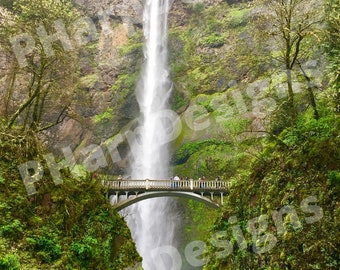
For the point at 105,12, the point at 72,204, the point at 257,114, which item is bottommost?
the point at 72,204

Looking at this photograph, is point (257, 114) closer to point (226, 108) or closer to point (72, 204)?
point (226, 108)

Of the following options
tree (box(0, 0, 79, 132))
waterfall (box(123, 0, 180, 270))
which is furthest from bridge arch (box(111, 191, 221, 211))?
tree (box(0, 0, 79, 132))

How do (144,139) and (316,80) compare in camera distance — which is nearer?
(316,80)

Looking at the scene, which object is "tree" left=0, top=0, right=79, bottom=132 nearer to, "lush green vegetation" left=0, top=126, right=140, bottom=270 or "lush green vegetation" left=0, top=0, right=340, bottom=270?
"lush green vegetation" left=0, top=0, right=340, bottom=270

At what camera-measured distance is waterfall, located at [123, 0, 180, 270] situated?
84.9 feet

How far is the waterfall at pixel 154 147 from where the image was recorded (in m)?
25.9

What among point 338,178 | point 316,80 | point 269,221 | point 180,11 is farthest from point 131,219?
point 180,11

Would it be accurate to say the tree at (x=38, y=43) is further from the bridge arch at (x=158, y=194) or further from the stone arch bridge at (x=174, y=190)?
the bridge arch at (x=158, y=194)

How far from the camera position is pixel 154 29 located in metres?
40.7

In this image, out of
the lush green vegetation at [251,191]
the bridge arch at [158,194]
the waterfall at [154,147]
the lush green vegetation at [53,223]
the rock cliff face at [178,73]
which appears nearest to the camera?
the lush green vegetation at [251,191]

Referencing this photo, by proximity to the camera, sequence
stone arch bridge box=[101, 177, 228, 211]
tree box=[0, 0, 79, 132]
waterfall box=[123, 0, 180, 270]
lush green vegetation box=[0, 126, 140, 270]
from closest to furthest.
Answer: lush green vegetation box=[0, 126, 140, 270] < tree box=[0, 0, 79, 132] < stone arch bridge box=[101, 177, 228, 211] < waterfall box=[123, 0, 180, 270]

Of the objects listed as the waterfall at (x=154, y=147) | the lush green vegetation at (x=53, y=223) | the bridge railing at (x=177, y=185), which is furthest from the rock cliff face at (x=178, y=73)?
the lush green vegetation at (x=53, y=223)

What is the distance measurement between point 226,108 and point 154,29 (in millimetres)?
15026

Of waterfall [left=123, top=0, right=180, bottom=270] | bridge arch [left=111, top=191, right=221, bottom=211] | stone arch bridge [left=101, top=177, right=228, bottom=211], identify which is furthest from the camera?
waterfall [left=123, top=0, right=180, bottom=270]
